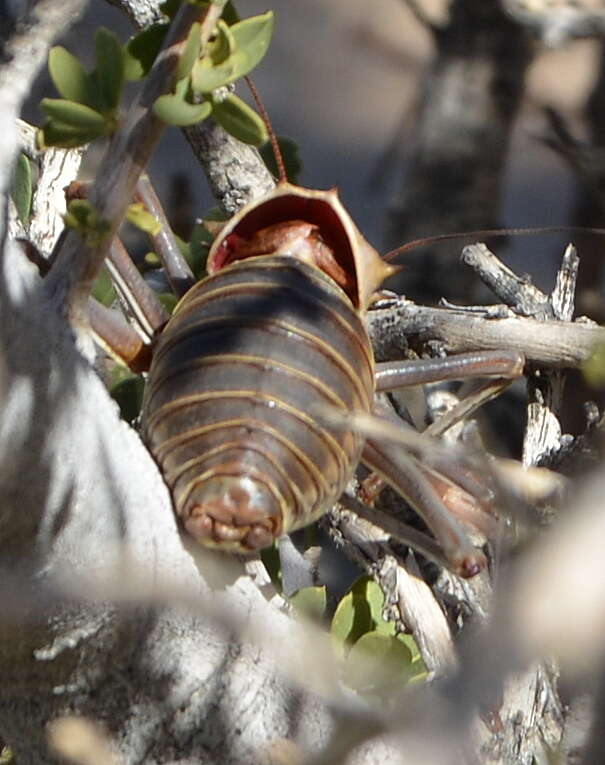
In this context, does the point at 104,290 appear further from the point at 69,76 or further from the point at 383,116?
the point at 383,116

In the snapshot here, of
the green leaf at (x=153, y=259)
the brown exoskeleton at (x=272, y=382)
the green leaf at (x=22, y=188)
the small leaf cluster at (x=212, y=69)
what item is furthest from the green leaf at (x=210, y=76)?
the green leaf at (x=153, y=259)

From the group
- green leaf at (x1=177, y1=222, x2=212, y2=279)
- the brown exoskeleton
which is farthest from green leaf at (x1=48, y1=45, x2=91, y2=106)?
green leaf at (x1=177, y1=222, x2=212, y2=279)

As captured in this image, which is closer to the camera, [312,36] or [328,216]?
[328,216]

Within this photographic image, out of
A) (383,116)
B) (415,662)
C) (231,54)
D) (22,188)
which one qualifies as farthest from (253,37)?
(383,116)

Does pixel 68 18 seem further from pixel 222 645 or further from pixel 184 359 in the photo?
pixel 222 645

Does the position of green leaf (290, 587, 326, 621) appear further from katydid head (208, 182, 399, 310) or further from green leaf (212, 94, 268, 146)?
green leaf (212, 94, 268, 146)

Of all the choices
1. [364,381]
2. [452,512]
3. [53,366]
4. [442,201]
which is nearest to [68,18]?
[53,366]
